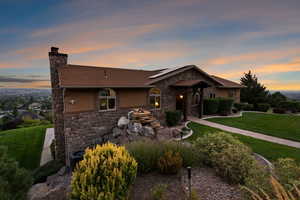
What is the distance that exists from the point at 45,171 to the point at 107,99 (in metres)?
5.45

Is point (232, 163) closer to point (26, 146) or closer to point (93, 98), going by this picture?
point (93, 98)

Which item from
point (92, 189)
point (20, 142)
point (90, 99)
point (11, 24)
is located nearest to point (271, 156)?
point (92, 189)

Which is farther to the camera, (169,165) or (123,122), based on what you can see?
(123,122)

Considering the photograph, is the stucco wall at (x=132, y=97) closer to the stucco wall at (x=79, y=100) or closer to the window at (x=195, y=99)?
the stucco wall at (x=79, y=100)

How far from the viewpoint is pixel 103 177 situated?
2764mm

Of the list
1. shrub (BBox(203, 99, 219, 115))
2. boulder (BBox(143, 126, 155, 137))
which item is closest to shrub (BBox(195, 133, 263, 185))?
boulder (BBox(143, 126, 155, 137))

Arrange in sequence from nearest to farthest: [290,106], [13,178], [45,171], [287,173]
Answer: [287,173], [13,178], [45,171], [290,106]

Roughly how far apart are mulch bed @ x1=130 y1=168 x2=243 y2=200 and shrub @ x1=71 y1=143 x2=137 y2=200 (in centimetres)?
73

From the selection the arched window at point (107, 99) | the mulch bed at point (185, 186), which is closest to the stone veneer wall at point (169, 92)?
the arched window at point (107, 99)

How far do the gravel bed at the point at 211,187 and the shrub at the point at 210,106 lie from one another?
33.4 ft

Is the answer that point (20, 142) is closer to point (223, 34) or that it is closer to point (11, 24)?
point (11, 24)

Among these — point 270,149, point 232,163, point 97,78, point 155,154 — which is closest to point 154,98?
point 97,78

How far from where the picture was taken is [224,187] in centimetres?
375

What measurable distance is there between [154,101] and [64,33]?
9998 mm
